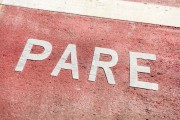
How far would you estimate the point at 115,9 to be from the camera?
33.5ft

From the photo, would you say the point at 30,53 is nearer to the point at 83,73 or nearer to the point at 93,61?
the point at 83,73

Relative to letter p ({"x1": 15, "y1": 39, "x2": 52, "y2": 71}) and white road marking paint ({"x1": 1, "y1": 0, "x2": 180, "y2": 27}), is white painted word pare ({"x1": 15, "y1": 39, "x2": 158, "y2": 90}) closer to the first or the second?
letter p ({"x1": 15, "y1": 39, "x2": 52, "y2": 71})

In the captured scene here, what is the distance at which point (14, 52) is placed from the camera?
28.9 feet

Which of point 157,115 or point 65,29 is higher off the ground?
point 65,29

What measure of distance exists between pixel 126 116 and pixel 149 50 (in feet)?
7.25

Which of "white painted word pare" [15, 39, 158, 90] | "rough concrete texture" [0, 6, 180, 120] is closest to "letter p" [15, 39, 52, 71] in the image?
"white painted word pare" [15, 39, 158, 90]

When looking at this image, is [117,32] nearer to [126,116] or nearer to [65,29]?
[65,29]

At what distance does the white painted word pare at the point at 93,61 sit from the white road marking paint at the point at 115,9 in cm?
142

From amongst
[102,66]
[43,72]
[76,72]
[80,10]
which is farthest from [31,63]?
[80,10]

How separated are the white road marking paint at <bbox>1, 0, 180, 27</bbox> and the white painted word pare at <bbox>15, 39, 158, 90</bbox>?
1.42 metres

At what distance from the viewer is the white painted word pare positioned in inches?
328

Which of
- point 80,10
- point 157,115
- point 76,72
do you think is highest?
point 80,10

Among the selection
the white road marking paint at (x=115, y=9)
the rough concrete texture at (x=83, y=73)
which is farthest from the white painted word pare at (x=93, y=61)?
the white road marking paint at (x=115, y=9)

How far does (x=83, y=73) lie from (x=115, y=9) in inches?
106
